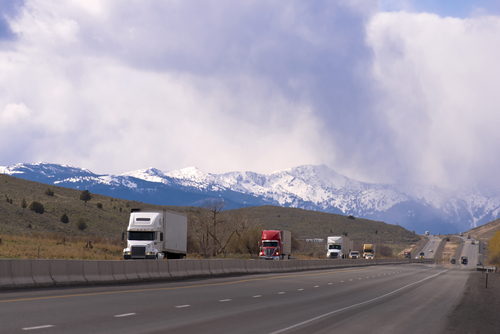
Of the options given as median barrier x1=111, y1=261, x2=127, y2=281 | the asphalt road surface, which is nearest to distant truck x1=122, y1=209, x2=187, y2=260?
median barrier x1=111, y1=261, x2=127, y2=281

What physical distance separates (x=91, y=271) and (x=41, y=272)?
2432 millimetres

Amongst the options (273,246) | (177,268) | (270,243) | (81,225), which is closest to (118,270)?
(177,268)

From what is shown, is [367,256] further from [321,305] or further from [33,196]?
[321,305]

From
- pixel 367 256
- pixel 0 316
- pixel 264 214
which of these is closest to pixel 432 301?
pixel 0 316

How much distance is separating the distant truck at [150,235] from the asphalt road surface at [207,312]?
53.5 feet

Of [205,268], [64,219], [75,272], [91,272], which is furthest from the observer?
[64,219]

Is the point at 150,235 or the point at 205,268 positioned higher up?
the point at 150,235

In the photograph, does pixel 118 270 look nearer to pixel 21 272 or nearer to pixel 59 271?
pixel 59 271

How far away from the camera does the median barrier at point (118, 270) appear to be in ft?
73.3

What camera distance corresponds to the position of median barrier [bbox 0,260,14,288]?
1737cm

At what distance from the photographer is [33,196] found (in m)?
91.4

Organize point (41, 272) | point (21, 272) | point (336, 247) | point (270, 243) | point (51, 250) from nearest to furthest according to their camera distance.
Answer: point (21, 272)
point (41, 272)
point (51, 250)
point (270, 243)
point (336, 247)

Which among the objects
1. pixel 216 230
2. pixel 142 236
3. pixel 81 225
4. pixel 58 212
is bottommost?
pixel 142 236

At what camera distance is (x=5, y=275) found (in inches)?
690
